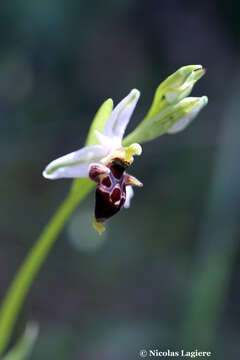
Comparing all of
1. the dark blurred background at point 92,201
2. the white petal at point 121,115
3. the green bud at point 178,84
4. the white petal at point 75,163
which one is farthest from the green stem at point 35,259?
the dark blurred background at point 92,201

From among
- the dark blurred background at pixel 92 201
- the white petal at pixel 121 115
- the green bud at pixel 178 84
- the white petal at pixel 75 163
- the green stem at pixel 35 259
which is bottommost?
the green stem at pixel 35 259

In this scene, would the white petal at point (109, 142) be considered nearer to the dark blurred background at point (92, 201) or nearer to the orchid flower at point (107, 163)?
the orchid flower at point (107, 163)

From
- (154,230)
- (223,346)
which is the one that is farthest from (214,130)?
(223,346)

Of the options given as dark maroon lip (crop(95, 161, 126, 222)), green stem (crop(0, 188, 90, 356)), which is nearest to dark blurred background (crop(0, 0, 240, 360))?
green stem (crop(0, 188, 90, 356))

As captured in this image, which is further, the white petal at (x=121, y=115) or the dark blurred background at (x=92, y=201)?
the dark blurred background at (x=92, y=201)

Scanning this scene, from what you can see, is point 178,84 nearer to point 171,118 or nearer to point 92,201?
point 171,118

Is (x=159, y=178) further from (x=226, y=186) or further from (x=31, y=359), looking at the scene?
(x=31, y=359)

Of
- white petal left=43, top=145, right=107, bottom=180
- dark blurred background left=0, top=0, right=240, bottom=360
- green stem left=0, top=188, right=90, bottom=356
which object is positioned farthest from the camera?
dark blurred background left=0, top=0, right=240, bottom=360

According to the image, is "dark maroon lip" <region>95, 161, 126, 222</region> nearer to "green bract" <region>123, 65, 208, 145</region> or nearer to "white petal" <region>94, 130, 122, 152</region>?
"white petal" <region>94, 130, 122, 152</region>
